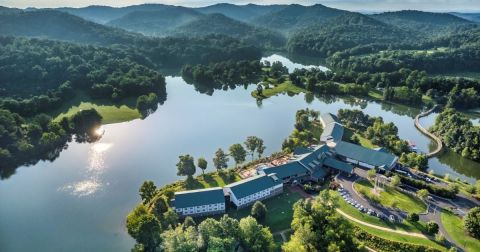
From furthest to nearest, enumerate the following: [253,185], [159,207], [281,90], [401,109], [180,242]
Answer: [281,90] < [401,109] < [253,185] < [159,207] < [180,242]

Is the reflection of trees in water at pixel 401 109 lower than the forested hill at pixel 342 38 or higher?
lower

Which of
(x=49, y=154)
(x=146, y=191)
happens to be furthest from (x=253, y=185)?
(x=49, y=154)

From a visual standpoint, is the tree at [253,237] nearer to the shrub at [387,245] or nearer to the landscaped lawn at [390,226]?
the shrub at [387,245]

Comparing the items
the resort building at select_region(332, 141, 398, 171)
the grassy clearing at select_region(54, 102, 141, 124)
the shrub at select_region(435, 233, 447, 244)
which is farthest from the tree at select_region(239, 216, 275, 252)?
the grassy clearing at select_region(54, 102, 141, 124)

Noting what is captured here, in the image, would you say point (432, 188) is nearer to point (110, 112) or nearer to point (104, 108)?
point (110, 112)

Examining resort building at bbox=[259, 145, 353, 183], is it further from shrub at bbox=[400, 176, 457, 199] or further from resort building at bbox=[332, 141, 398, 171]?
shrub at bbox=[400, 176, 457, 199]

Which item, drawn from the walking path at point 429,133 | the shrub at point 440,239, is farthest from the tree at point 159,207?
the walking path at point 429,133
